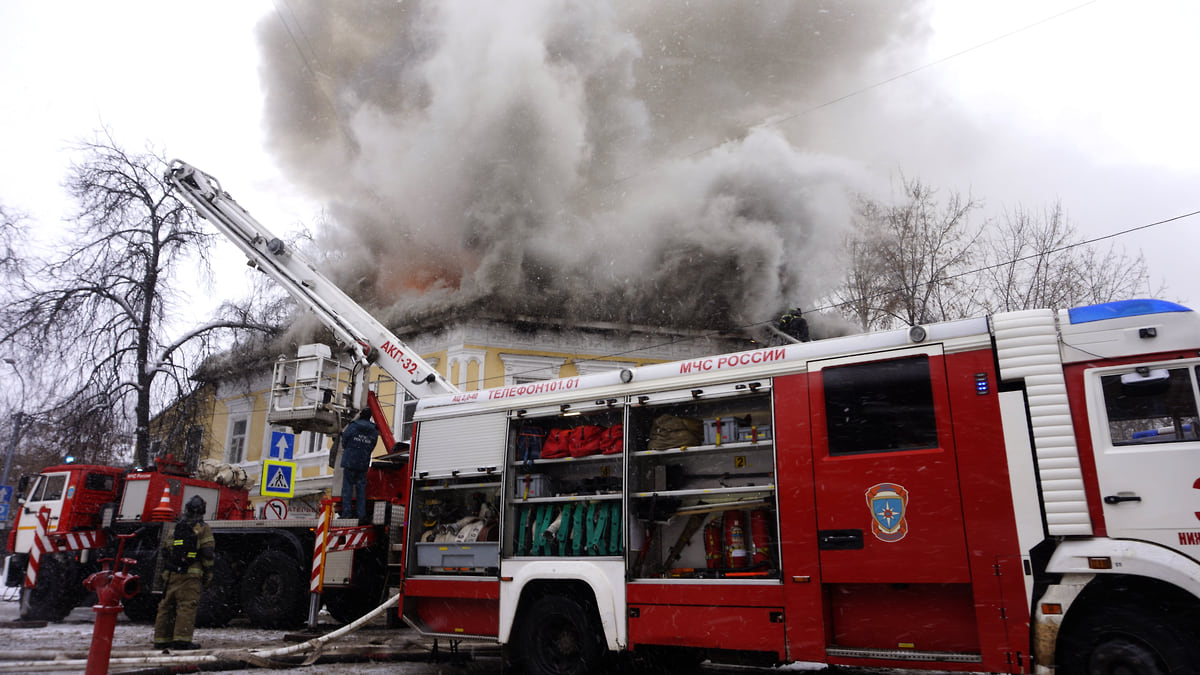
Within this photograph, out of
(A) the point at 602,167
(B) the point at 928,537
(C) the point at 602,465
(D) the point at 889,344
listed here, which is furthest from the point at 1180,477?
(A) the point at 602,167

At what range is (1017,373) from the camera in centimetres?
551

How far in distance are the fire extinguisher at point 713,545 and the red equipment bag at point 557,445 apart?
5.19ft

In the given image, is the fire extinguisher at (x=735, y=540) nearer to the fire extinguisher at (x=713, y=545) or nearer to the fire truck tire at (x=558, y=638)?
the fire extinguisher at (x=713, y=545)

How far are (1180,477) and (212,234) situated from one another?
20.2 meters

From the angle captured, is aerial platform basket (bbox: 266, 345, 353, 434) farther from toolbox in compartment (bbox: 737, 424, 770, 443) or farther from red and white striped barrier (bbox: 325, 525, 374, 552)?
toolbox in compartment (bbox: 737, 424, 770, 443)

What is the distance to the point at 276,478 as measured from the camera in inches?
564

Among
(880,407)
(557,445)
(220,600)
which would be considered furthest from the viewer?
(220,600)

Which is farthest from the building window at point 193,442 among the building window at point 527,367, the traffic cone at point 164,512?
the building window at point 527,367

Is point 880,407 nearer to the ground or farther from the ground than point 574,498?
farther from the ground

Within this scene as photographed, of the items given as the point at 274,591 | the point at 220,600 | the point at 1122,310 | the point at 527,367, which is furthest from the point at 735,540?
the point at 527,367

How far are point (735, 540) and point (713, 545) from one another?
248 mm

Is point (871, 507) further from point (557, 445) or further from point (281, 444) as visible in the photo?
point (281, 444)

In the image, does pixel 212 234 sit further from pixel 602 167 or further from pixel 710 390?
pixel 710 390

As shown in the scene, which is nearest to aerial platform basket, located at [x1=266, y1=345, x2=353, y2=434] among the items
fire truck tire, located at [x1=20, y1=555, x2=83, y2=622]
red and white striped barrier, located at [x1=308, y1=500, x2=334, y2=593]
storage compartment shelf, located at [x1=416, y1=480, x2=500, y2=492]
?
red and white striped barrier, located at [x1=308, y1=500, x2=334, y2=593]
